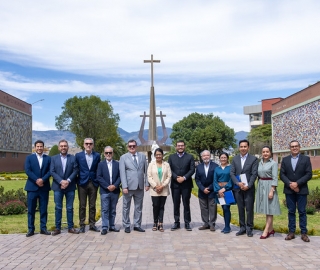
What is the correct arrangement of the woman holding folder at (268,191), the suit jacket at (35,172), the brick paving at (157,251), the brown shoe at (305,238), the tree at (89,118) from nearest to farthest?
the brick paving at (157,251)
the brown shoe at (305,238)
the woman holding folder at (268,191)
the suit jacket at (35,172)
the tree at (89,118)

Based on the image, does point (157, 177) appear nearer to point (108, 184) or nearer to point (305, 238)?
point (108, 184)

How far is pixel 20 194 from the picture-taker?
45.4 ft

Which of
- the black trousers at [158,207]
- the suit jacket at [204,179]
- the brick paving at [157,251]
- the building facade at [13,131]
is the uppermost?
the building facade at [13,131]

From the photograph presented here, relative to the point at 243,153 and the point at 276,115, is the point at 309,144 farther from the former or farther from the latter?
the point at 243,153

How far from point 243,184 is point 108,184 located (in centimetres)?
276

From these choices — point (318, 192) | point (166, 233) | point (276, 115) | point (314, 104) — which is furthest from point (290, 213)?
point (276, 115)

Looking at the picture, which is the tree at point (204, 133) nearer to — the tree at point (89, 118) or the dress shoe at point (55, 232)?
the tree at point (89, 118)

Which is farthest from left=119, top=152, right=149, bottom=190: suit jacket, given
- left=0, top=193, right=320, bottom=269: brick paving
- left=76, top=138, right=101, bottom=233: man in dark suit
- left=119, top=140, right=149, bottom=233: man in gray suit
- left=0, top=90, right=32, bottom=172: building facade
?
left=0, top=90, right=32, bottom=172: building facade

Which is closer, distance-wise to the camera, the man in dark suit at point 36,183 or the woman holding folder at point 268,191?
the woman holding folder at point 268,191

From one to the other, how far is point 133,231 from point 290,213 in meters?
3.16

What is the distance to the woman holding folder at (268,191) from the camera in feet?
26.6

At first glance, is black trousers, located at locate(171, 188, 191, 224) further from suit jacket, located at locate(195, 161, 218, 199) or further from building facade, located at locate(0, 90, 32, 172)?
building facade, located at locate(0, 90, 32, 172)

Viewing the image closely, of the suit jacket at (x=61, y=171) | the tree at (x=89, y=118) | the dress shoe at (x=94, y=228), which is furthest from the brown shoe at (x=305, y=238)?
the tree at (x=89, y=118)

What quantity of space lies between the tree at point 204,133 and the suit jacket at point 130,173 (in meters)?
52.7
